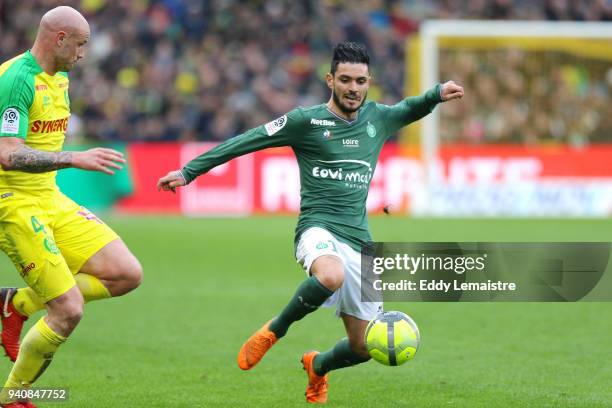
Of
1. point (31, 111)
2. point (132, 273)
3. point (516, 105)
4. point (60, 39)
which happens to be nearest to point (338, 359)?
point (132, 273)

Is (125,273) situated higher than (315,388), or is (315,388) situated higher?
(125,273)

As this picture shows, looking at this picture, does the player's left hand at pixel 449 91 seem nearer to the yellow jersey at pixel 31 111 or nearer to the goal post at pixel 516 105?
the yellow jersey at pixel 31 111

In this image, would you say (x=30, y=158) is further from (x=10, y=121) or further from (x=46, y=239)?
(x=46, y=239)

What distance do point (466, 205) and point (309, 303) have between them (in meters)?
17.1

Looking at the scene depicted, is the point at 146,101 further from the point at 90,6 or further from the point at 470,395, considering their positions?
the point at 470,395

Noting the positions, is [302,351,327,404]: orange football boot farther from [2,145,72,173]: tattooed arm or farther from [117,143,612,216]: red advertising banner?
[117,143,612,216]: red advertising banner

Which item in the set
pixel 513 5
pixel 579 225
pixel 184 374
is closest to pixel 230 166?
pixel 579 225

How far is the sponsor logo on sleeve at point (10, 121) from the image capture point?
641cm

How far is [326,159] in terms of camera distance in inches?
286

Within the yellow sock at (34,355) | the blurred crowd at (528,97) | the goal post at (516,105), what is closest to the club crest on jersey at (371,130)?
the yellow sock at (34,355)

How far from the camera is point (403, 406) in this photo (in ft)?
23.2

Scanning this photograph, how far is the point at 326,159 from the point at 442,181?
655 inches

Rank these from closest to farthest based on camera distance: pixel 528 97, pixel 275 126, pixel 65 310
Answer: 1. pixel 65 310
2. pixel 275 126
3. pixel 528 97

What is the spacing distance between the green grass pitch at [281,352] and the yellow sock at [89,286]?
0.70 m
